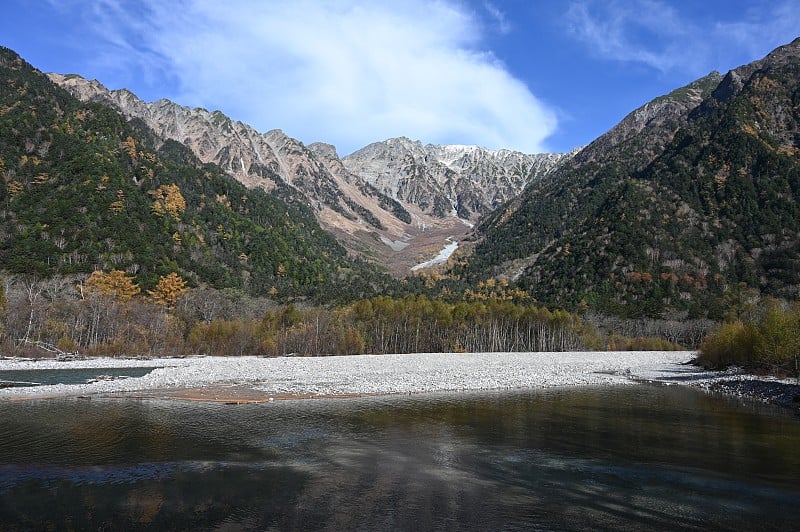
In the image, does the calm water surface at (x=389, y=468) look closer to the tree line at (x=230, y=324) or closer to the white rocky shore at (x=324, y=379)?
the white rocky shore at (x=324, y=379)

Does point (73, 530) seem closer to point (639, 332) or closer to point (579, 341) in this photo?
point (579, 341)

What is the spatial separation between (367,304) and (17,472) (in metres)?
109

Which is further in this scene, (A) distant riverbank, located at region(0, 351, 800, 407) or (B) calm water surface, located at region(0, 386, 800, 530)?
(A) distant riverbank, located at region(0, 351, 800, 407)

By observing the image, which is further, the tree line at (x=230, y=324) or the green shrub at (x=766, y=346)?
the tree line at (x=230, y=324)

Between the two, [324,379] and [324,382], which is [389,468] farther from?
[324,379]

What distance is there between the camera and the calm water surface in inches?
703

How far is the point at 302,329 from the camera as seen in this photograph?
116m

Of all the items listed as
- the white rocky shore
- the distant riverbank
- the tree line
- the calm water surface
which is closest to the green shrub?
the distant riverbank

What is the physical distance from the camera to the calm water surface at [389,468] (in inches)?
703

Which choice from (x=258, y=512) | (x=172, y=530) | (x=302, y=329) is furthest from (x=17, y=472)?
(x=302, y=329)

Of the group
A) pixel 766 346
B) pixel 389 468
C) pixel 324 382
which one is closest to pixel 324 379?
pixel 324 382

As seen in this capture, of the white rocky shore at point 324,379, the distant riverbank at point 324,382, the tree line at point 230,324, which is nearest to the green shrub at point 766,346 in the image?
the distant riverbank at point 324,382

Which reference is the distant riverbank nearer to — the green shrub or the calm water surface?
the green shrub

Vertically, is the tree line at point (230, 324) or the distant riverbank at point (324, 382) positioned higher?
the tree line at point (230, 324)
